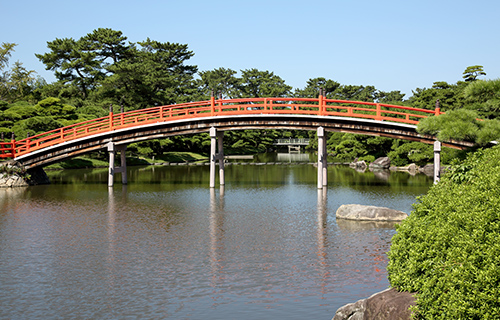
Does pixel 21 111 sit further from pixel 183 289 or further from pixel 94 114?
→ pixel 183 289

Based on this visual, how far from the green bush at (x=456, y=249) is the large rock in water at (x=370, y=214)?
1169 cm

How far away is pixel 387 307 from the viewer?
8.52 metres

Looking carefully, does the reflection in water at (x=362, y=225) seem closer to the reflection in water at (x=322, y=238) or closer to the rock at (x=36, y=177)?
the reflection in water at (x=322, y=238)

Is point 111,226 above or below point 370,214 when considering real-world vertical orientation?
below

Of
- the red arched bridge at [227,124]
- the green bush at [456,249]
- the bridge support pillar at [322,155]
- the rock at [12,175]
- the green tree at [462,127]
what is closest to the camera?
the green bush at [456,249]

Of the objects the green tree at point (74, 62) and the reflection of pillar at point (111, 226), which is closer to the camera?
the reflection of pillar at point (111, 226)

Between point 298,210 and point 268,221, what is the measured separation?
3545 mm

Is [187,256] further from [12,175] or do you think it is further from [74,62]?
[74,62]

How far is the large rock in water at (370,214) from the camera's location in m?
21.2

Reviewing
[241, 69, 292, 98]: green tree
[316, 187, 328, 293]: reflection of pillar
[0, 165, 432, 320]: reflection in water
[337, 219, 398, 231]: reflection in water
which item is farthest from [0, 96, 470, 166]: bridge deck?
[241, 69, 292, 98]: green tree

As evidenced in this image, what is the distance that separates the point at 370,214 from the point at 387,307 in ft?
43.6

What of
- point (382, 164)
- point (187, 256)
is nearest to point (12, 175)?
point (187, 256)

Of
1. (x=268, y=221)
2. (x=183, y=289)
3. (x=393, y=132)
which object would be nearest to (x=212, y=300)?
(x=183, y=289)

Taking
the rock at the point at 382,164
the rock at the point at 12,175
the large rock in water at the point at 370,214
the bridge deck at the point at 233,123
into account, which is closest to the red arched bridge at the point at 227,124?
the bridge deck at the point at 233,123
